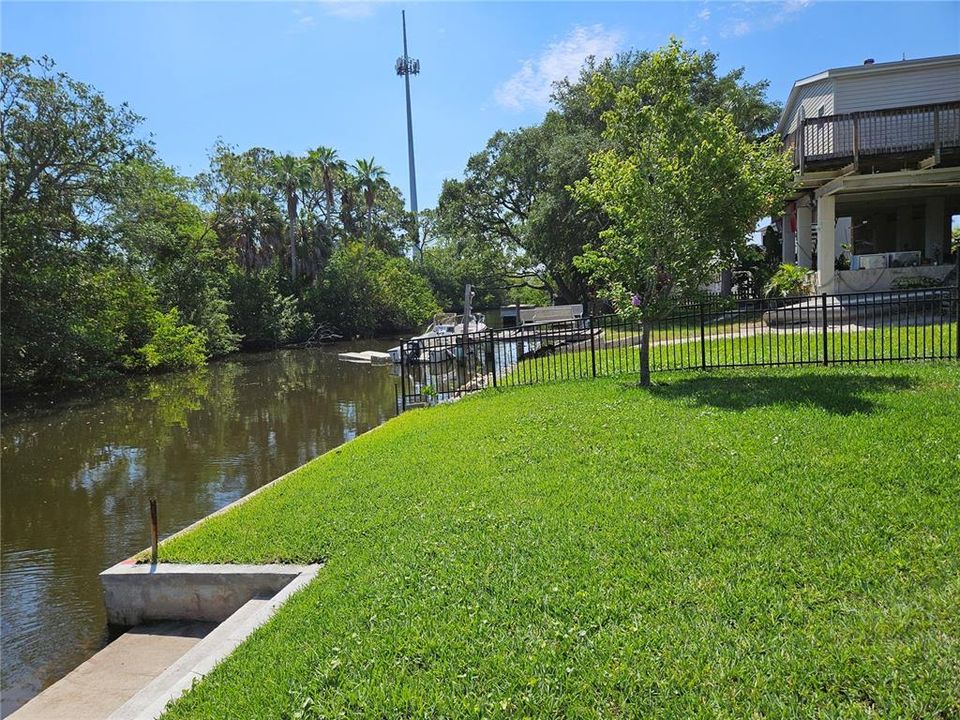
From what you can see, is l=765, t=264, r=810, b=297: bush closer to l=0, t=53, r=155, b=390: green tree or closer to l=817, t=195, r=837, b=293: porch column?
l=817, t=195, r=837, b=293: porch column

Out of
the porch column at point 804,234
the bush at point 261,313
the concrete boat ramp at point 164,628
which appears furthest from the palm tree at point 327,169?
the concrete boat ramp at point 164,628

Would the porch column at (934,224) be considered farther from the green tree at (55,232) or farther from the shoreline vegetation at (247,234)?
the green tree at (55,232)

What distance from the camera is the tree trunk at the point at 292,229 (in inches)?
1697

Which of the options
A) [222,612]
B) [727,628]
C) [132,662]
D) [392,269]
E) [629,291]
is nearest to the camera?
[727,628]

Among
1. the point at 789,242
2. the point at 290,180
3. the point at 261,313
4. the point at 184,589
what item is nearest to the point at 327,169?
the point at 290,180

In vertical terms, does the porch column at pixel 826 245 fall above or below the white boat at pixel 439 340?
above

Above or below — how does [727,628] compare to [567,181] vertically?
below

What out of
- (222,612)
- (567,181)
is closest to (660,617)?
(222,612)

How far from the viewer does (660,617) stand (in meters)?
3.43

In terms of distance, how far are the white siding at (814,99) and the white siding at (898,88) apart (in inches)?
10.9

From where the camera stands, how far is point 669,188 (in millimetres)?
9344

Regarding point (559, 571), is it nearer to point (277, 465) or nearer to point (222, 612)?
point (222, 612)

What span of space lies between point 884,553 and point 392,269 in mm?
45410

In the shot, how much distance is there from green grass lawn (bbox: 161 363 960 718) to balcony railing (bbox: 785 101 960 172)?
10254 millimetres
